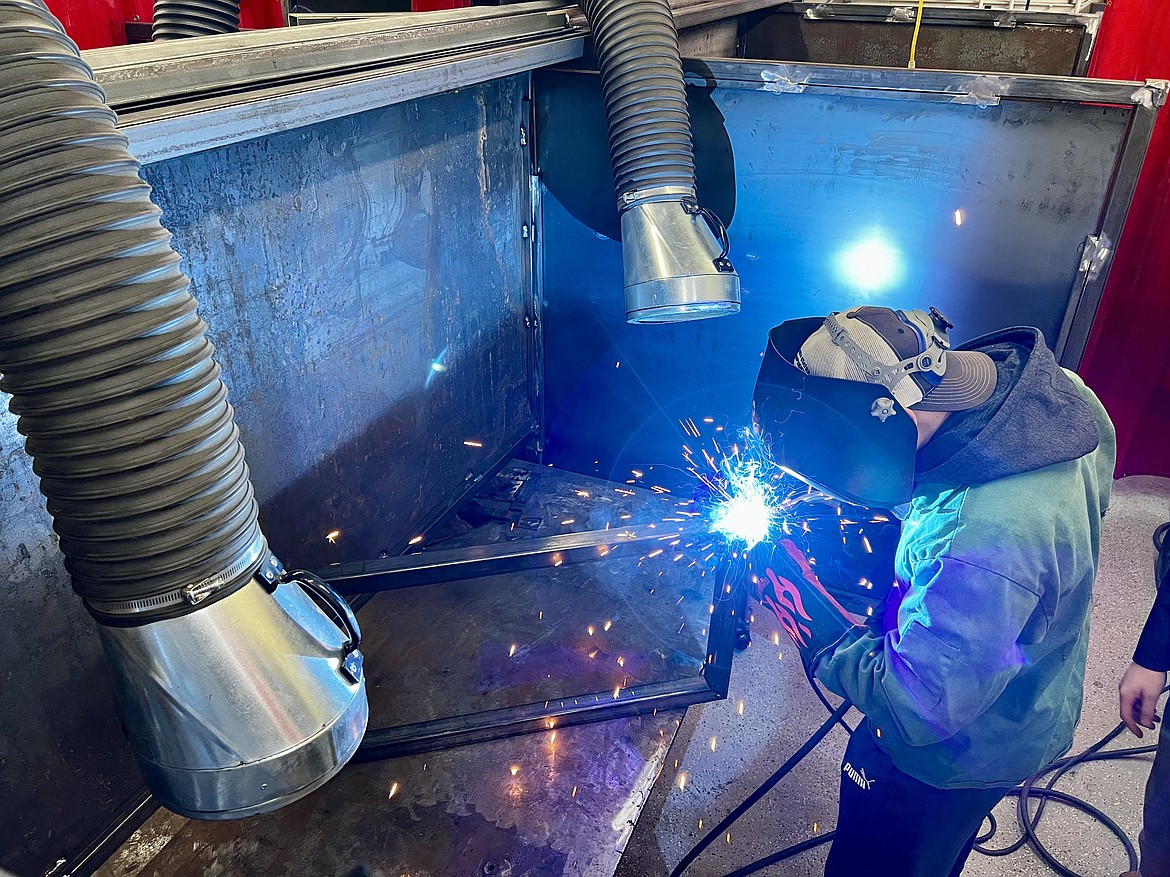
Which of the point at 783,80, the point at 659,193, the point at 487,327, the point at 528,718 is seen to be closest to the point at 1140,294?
the point at 783,80

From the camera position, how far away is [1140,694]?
71.2 inches

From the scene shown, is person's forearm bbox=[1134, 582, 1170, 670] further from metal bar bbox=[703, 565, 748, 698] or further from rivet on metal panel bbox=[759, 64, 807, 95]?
rivet on metal panel bbox=[759, 64, 807, 95]

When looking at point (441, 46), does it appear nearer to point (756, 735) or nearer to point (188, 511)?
point (188, 511)

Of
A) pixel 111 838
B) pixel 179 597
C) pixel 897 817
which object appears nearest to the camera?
pixel 179 597

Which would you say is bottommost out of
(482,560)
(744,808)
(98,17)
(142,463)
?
(744,808)

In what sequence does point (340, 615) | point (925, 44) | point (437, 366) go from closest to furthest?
point (340, 615) < point (437, 366) < point (925, 44)

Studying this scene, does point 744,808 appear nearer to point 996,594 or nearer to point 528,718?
→ point 528,718

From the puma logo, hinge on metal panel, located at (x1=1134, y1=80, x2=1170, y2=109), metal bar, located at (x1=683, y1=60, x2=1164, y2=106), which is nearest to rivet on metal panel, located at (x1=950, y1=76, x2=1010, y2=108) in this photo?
metal bar, located at (x1=683, y1=60, x2=1164, y2=106)

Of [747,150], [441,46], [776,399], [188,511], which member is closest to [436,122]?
[441,46]

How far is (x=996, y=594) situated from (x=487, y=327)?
1.93 metres

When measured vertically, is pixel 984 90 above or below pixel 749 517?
above

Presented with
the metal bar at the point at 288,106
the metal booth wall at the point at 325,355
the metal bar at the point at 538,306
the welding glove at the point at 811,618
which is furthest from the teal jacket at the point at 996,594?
the metal bar at the point at 538,306

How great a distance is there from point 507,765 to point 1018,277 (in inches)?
78.7

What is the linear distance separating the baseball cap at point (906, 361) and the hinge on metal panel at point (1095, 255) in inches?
40.6
